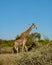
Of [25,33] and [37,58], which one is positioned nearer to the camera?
[37,58]

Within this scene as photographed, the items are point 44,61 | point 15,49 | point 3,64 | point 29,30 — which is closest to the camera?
point 44,61

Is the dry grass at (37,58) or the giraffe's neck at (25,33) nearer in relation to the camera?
the dry grass at (37,58)

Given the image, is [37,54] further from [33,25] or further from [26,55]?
→ [33,25]

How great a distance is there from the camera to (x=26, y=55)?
11367mm

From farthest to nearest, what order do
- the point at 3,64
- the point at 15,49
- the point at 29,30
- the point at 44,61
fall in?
1. the point at 29,30
2. the point at 15,49
3. the point at 3,64
4. the point at 44,61

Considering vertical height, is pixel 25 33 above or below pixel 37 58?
above

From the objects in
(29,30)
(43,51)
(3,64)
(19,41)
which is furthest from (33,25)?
(43,51)

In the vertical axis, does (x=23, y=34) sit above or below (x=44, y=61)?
above

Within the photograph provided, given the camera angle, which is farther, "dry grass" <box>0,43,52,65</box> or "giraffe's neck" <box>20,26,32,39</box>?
"giraffe's neck" <box>20,26,32,39</box>

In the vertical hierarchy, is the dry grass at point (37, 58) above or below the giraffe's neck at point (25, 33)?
below

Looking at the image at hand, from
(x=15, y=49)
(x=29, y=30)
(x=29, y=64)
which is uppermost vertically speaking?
(x=29, y=30)

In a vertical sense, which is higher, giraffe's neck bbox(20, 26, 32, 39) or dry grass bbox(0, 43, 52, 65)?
giraffe's neck bbox(20, 26, 32, 39)

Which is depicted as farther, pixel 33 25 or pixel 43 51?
pixel 33 25

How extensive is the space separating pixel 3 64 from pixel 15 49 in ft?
22.8
